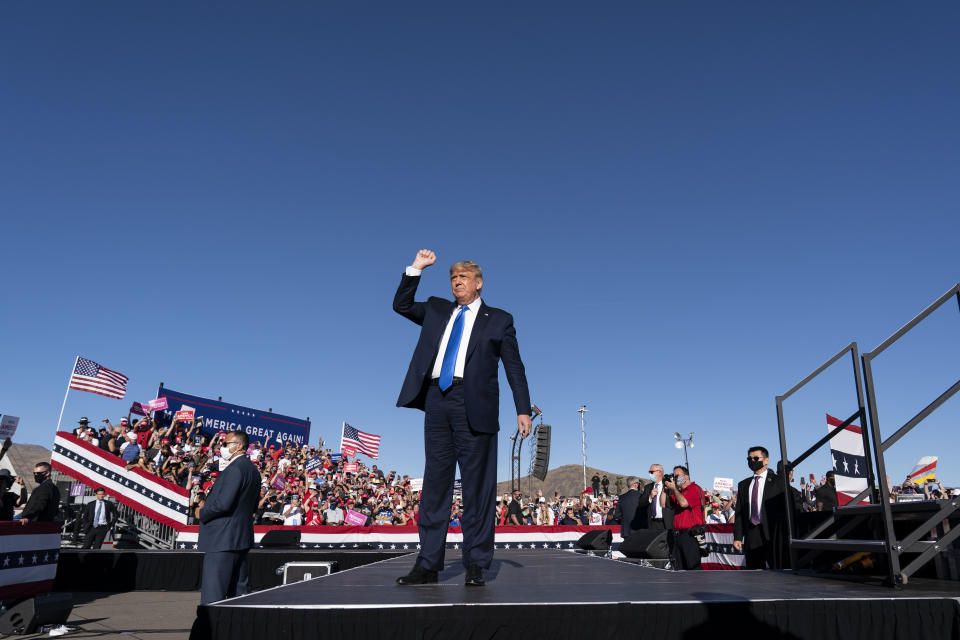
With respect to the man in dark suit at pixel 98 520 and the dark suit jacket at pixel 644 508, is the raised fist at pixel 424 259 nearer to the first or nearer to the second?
the dark suit jacket at pixel 644 508

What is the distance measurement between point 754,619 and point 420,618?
1456mm

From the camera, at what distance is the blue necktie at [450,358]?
3770 mm

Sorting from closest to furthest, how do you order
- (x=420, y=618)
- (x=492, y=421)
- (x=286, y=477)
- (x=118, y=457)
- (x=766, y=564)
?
(x=420, y=618) < (x=492, y=421) < (x=766, y=564) < (x=118, y=457) < (x=286, y=477)

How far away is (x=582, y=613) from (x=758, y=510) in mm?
5346

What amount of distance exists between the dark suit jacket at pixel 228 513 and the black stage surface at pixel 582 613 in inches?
107

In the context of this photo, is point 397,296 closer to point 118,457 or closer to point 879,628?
point 879,628

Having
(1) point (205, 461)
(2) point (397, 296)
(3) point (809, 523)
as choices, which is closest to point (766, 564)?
(3) point (809, 523)

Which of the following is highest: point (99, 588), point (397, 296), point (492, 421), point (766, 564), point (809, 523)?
point (397, 296)

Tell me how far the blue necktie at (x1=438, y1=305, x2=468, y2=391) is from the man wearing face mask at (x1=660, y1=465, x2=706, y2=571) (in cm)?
634

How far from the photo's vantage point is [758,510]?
7.09 metres

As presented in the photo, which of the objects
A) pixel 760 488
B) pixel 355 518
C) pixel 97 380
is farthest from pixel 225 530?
pixel 97 380

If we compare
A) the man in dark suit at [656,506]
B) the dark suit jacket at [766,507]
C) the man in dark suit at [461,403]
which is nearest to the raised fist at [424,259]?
the man in dark suit at [461,403]

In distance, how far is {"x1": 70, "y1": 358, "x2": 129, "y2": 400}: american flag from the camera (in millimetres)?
21750

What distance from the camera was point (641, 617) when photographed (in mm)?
2658
